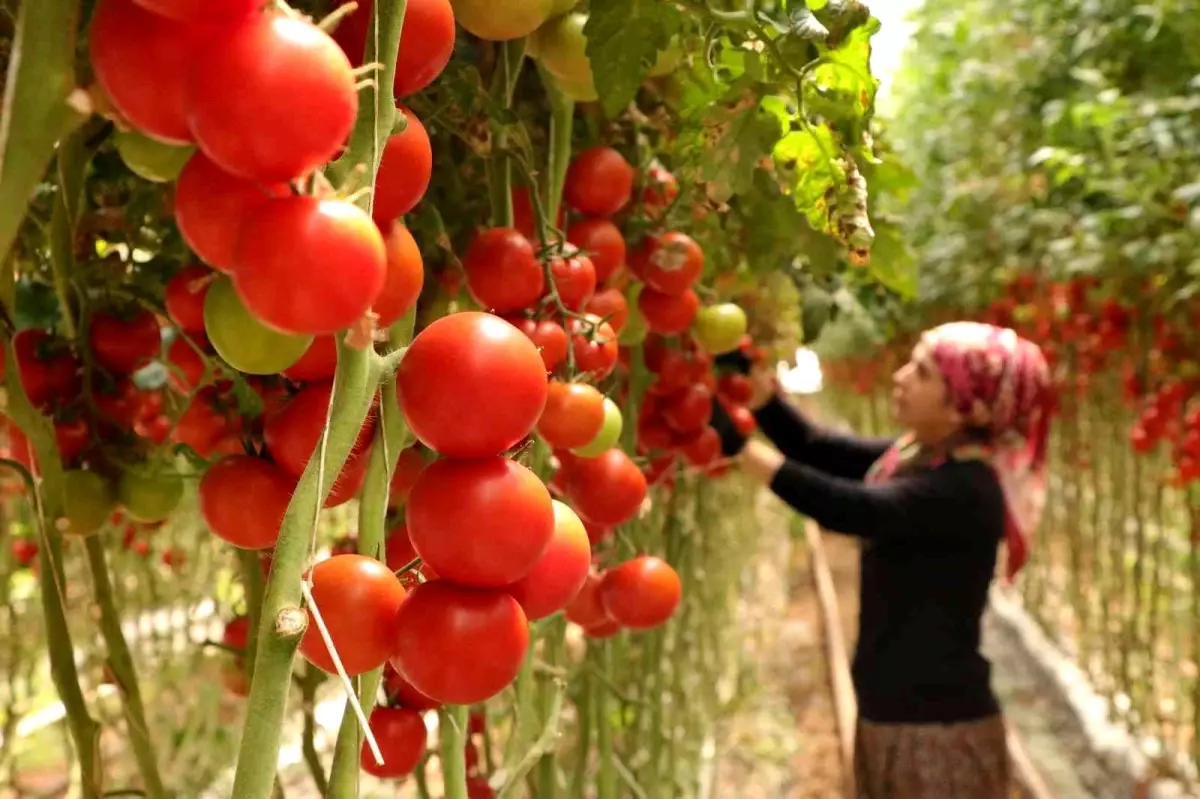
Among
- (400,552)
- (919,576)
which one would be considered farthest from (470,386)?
(919,576)

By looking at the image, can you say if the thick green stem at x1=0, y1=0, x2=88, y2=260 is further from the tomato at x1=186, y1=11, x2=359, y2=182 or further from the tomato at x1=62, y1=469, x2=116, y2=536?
the tomato at x1=62, y1=469, x2=116, y2=536

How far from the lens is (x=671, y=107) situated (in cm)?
61

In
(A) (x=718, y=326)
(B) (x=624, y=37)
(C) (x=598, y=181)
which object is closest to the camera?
(B) (x=624, y=37)

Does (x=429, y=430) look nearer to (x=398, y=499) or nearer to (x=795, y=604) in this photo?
(x=398, y=499)

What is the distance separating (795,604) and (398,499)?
336 cm

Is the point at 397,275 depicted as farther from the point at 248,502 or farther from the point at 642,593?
the point at 642,593

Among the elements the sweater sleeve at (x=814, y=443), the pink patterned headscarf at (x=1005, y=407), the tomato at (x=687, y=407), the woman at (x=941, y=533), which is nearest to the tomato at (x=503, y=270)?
the tomato at (x=687, y=407)

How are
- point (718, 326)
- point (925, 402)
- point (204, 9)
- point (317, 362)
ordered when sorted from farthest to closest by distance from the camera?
point (925, 402), point (718, 326), point (317, 362), point (204, 9)

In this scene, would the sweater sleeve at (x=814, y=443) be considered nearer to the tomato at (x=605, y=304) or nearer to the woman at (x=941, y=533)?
the woman at (x=941, y=533)

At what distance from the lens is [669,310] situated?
2.06 ft

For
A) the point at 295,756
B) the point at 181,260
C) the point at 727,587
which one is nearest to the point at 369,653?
the point at 181,260

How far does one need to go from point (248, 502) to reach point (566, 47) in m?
0.26

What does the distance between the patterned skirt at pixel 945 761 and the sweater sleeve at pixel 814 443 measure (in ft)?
1.71

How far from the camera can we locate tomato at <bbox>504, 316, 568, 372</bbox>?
1.44 ft
